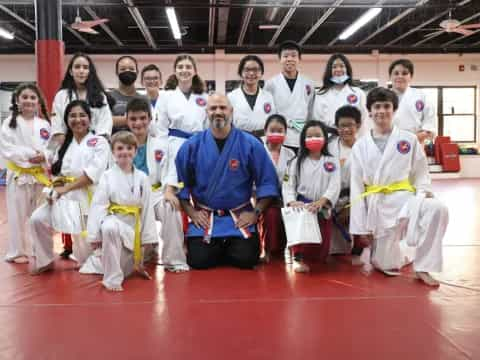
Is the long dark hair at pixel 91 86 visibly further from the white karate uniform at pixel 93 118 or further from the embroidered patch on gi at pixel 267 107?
the embroidered patch on gi at pixel 267 107

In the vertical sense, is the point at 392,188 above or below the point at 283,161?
below

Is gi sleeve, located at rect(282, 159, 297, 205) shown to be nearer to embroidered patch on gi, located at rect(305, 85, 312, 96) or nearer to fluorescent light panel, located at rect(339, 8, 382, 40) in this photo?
embroidered patch on gi, located at rect(305, 85, 312, 96)

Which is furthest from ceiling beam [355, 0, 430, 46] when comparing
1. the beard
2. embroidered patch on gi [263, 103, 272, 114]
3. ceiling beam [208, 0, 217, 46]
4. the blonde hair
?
the blonde hair

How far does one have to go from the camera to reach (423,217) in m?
3.34

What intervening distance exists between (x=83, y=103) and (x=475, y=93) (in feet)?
50.7

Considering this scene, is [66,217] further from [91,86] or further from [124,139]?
[91,86]

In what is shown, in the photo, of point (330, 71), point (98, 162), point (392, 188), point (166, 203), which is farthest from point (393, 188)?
point (98, 162)

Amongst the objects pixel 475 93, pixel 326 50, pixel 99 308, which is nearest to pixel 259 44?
pixel 326 50

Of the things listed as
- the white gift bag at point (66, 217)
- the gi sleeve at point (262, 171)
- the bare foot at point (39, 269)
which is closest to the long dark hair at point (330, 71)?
the gi sleeve at point (262, 171)

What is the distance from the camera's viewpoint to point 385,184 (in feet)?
11.8

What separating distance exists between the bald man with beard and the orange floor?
191 mm

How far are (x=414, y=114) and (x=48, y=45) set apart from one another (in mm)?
5391

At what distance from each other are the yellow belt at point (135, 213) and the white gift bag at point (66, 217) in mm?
420

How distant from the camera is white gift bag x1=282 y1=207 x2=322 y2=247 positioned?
3.59 m
